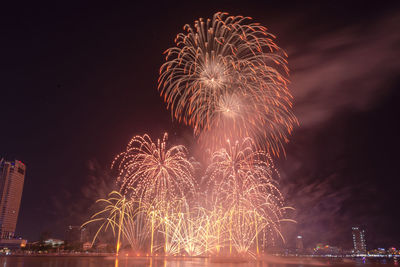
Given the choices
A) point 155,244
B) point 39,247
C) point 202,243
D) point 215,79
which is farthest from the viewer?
point 39,247

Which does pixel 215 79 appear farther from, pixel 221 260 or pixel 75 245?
pixel 75 245

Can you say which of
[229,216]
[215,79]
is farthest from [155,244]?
[215,79]

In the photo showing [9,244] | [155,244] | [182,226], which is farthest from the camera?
[9,244]

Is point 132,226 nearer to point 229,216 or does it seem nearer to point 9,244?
point 229,216

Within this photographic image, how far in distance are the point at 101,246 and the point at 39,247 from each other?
2186cm

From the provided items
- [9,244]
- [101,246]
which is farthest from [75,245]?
[9,244]

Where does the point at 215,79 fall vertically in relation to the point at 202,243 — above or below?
above

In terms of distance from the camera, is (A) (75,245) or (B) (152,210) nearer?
(B) (152,210)

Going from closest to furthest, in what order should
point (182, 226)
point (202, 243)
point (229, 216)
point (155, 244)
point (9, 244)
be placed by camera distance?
point (229, 216) → point (182, 226) → point (202, 243) → point (155, 244) → point (9, 244)

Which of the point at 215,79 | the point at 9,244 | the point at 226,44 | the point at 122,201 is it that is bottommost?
the point at 9,244

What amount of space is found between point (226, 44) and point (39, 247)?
113m

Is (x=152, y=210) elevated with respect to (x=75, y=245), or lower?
elevated

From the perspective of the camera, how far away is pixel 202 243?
190 ft

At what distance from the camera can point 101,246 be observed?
370 ft
